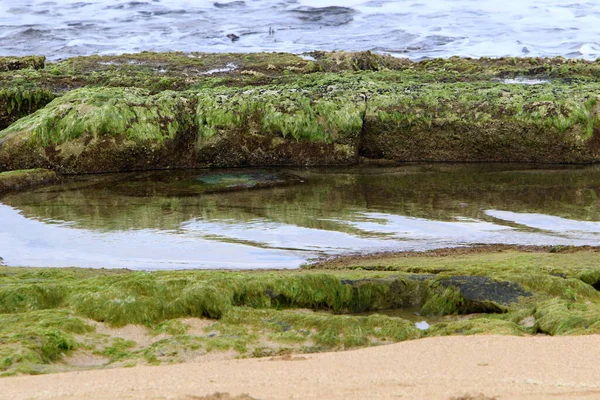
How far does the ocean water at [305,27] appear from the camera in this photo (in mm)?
20641

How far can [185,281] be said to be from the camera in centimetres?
548

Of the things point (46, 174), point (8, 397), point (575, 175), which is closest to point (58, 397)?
point (8, 397)

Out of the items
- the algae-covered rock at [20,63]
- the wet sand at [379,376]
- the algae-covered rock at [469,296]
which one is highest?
the algae-covered rock at [20,63]

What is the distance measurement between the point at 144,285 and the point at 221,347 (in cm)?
93

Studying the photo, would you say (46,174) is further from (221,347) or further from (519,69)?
(519,69)

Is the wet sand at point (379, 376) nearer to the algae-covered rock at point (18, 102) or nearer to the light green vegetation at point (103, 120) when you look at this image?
the light green vegetation at point (103, 120)

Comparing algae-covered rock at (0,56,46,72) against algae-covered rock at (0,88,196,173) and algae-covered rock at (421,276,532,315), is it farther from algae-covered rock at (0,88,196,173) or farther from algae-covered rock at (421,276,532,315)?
algae-covered rock at (421,276,532,315)

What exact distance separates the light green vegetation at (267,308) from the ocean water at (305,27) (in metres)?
13.8

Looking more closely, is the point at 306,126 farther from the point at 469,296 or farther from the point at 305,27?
the point at 305,27

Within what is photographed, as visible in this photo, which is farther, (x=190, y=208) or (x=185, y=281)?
(x=190, y=208)

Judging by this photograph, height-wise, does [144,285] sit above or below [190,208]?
above

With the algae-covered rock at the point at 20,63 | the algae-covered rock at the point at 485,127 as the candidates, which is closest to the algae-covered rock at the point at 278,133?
the algae-covered rock at the point at 485,127

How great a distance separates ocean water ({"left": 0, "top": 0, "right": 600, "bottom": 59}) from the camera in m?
20.6

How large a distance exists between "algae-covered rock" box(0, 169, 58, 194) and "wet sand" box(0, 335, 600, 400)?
20.6ft
